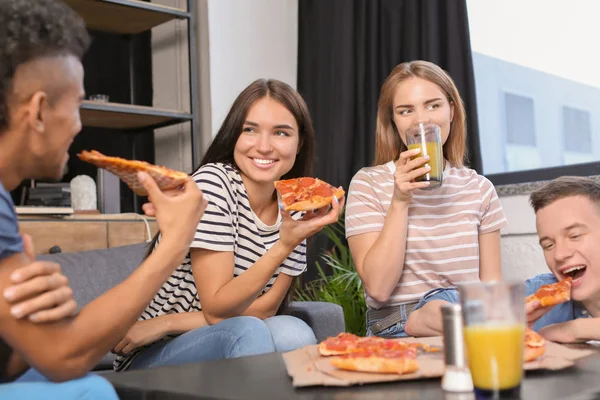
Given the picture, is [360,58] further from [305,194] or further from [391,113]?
[305,194]

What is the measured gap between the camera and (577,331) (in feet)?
5.04

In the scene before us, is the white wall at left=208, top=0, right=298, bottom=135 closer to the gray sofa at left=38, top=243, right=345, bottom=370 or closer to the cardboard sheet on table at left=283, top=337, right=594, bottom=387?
the gray sofa at left=38, top=243, right=345, bottom=370

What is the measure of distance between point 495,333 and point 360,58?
338 cm

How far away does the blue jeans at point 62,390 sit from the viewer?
1026 mm

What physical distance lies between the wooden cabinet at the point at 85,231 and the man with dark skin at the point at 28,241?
219cm

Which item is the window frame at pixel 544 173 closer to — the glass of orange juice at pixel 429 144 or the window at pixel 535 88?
the window at pixel 535 88

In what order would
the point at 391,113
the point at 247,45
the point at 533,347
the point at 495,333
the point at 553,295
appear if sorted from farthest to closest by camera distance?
the point at 247,45 → the point at 391,113 → the point at 553,295 → the point at 533,347 → the point at 495,333

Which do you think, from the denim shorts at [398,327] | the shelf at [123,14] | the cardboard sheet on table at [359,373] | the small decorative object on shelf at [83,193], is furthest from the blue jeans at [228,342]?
the shelf at [123,14]

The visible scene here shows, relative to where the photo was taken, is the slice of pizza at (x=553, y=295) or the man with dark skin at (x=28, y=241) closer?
the man with dark skin at (x=28, y=241)

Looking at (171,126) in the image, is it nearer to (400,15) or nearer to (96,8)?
(96,8)

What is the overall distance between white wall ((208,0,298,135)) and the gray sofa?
63.7 inches

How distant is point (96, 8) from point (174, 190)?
283 centimetres

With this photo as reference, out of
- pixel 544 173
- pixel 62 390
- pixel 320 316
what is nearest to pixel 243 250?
pixel 320 316

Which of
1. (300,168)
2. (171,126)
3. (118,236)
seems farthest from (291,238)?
(171,126)
